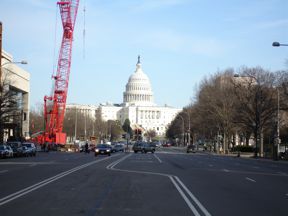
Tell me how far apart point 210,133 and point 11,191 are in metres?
83.6

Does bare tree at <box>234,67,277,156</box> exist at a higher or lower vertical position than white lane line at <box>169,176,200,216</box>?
higher

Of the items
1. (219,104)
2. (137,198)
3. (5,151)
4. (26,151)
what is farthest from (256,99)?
(137,198)

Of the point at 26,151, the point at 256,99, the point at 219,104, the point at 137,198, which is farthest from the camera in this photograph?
the point at 219,104

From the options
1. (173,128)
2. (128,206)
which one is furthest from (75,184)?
(173,128)

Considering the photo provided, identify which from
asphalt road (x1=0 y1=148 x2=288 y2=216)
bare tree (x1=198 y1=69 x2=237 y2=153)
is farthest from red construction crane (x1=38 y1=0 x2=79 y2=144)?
asphalt road (x1=0 y1=148 x2=288 y2=216)

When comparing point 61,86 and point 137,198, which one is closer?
point 137,198

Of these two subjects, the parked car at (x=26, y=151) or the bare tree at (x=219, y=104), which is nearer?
the parked car at (x=26, y=151)

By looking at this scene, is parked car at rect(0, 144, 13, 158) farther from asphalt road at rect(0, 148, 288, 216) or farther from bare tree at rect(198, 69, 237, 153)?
bare tree at rect(198, 69, 237, 153)

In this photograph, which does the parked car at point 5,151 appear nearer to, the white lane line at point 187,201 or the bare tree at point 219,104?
the white lane line at point 187,201

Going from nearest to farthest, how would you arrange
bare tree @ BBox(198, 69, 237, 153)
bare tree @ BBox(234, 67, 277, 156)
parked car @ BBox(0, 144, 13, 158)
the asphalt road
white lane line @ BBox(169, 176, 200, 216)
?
1. white lane line @ BBox(169, 176, 200, 216)
2. the asphalt road
3. parked car @ BBox(0, 144, 13, 158)
4. bare tree @ BBox(234, 67, 277, 156)
5. bare tree @ BBox(198, 69, 237, 153)

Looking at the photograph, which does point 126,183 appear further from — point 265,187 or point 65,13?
point 65,13

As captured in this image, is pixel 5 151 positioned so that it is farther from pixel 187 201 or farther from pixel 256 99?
pixel 187 201

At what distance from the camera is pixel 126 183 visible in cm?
2198

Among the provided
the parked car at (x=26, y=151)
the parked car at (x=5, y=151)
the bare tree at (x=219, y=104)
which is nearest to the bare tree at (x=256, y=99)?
the bare tree at (x=219, y=104)
